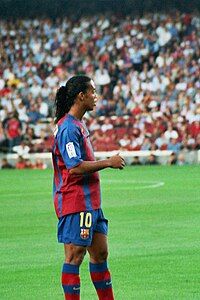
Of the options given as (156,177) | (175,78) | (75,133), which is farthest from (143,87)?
(75,133)

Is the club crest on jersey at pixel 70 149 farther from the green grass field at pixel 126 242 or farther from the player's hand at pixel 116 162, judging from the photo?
the green grass field at pixel 126 242

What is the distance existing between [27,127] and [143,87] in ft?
14.2

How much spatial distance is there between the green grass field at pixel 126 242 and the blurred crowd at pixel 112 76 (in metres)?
8.15

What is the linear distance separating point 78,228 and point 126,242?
5594 mm

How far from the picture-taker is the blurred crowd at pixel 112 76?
3266cm

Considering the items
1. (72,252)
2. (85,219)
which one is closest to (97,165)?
(85,219)

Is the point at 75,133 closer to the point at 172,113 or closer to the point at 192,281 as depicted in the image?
the point at 192,281

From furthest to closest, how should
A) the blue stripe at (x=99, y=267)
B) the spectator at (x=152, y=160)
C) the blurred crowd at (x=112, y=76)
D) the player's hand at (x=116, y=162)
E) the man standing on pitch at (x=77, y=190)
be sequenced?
the blurred crowd at (x=112, y=76)
the spectator at (x=152, y=160)
the blue stripe at (x=99, y=267)
the man standing on pitch at (x=77, y=190)
the player's hand at (x=116, y=162)

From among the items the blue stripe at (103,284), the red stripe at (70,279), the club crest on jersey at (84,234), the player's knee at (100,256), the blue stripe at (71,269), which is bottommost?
the blue stripe at (103,284)

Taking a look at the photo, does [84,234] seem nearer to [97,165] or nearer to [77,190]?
[77,190]

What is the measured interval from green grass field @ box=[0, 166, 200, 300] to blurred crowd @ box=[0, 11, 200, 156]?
26.8 feet

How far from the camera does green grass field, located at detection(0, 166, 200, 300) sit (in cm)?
1008

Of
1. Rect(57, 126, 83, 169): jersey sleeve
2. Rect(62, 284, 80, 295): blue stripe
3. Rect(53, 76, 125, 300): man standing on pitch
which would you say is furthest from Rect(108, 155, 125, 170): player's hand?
Rect(62, 284, 80, 295): blue stripe

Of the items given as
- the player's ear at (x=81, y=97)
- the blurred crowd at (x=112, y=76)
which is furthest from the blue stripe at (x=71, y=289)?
the blurred crowd at (x=112, y=76)
